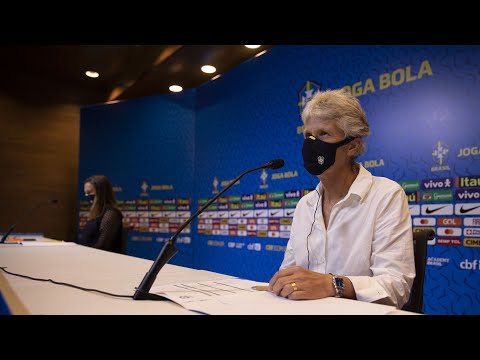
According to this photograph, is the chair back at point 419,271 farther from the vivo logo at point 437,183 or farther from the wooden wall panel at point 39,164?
the wooden wall panel at point 39,164

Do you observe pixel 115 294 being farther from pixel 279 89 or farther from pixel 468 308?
pixel 279 89

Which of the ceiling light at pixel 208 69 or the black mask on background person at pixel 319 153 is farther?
the ceiling light at pixel 208 69

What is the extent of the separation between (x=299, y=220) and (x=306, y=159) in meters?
0.31

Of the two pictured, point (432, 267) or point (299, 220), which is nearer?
point (299, 220)

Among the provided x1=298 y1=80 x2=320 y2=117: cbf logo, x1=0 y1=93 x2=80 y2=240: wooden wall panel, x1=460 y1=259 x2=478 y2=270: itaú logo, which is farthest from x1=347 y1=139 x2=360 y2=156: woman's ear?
x1=0 y1=93 x2=80 y2=240: wooden wall panel

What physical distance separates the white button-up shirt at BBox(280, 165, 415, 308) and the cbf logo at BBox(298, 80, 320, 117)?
2384 millimetres

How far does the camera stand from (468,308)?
8.30 ft

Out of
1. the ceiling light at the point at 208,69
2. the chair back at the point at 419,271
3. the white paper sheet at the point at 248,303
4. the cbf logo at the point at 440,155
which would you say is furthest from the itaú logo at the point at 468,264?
the ceiling light at the point at 208,69

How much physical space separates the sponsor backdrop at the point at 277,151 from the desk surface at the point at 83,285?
80.2 inches

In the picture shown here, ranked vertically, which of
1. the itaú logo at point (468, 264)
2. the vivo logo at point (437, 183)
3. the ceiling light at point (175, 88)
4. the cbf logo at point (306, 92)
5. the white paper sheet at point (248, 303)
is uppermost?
the ceiling light at point (175, 88)

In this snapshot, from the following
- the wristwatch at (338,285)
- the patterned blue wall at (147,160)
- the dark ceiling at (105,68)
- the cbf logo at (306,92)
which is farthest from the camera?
the patterned blue wall at (147,160)

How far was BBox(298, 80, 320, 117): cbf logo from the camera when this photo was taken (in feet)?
12.8

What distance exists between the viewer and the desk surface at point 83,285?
848 millimetres
